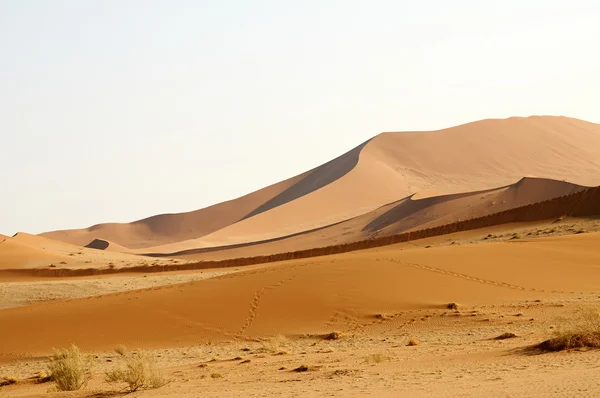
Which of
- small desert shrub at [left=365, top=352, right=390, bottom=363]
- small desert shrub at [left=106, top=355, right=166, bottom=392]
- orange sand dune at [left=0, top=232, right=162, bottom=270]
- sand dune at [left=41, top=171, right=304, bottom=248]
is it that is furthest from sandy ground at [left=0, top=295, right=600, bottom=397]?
sand dune at [left=41, top=171, right=304, bottom=248]

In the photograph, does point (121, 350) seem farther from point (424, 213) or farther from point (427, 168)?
point (427, 168)

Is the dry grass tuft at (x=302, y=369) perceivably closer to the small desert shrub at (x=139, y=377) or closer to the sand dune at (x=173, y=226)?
the small desert shrub at (x=139, y=377)

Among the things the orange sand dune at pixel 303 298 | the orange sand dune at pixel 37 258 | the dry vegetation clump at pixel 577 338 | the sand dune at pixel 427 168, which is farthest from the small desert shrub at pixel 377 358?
the sand dune at pixel 427 168

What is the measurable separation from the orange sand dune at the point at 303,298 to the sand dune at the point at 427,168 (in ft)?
185

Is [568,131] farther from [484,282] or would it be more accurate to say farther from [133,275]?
[484,282]

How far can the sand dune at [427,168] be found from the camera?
88.8 m

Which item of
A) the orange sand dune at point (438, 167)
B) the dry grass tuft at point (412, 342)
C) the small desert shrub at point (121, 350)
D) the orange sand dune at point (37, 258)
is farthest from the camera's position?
the orange sand dune at point (438, 167)

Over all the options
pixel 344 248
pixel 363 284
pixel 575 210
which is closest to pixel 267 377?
pixel 363 284

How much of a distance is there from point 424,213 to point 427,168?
33097 mm

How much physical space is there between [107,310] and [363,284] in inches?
252

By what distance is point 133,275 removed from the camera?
120 ft

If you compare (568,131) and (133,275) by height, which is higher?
(568,131)

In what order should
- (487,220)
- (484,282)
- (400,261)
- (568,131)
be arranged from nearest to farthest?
(484,282), (400,261), (487,220), (568,131)

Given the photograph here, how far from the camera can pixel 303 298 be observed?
19.8 meters
